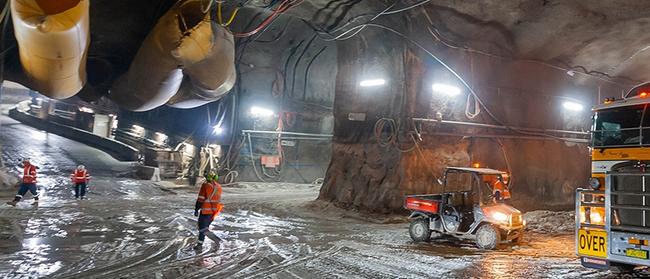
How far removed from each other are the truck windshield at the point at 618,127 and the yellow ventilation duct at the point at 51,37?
33.2 feet

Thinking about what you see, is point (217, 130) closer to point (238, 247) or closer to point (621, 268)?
point (238, 247)

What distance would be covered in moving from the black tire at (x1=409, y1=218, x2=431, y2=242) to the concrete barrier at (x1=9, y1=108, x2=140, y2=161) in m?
18.8

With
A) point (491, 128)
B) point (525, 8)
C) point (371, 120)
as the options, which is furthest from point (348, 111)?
point (525, 8)

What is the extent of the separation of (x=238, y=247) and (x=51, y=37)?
18.5 feet

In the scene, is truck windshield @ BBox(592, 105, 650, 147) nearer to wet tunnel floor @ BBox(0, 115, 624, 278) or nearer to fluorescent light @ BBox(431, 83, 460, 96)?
wet tunnel floor @ BBox(0, 115, 624, 278)

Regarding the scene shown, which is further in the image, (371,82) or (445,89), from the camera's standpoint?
(371,82)

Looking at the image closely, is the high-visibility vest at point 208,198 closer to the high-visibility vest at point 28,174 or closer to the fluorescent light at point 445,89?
the high-visibility vest at point 28,174

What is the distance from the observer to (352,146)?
1491 cm

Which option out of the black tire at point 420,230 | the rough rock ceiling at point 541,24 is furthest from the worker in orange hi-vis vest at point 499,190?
the rough rock ceiling at point 541,24

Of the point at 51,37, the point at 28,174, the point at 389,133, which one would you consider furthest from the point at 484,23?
the point at 28,174

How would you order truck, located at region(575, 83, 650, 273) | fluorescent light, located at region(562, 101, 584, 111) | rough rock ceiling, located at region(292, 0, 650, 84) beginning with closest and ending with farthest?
truck, located at region(575, 83, 650, 273), rough rock ceiling, located at region(292, 0, 650, 84), fluorescent light, located at region(562, 101, 584, 111)

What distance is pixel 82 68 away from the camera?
11031 mm

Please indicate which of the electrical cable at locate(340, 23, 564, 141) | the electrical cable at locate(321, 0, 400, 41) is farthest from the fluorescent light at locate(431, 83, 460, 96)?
the electrical cable at locate(321, 0, 400, 41)

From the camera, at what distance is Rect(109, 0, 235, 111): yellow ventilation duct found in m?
11.2
